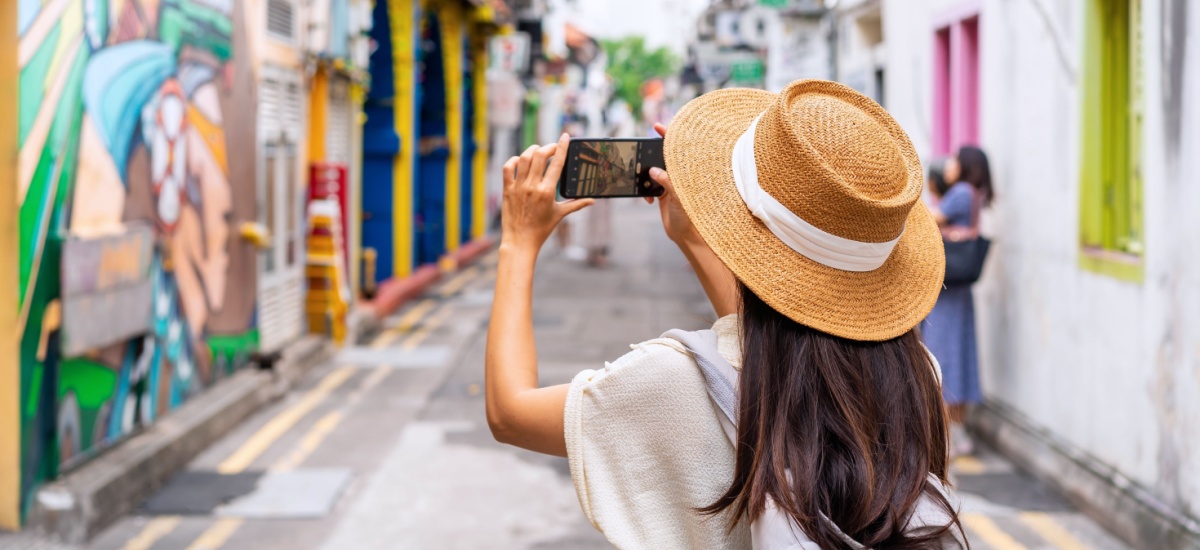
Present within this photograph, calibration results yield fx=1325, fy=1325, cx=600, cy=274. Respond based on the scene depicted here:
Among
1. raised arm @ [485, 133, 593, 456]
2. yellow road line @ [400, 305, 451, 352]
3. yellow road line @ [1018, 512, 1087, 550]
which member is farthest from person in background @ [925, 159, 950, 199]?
raised arm @ [485, 133, 593, 456]

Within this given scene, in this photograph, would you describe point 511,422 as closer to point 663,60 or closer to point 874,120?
point 874,120

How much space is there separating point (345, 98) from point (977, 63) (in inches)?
244

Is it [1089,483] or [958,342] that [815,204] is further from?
[958,342]

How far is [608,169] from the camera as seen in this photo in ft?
6.86

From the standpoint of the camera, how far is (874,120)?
1873 mm

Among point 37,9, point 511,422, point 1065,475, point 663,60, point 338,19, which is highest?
point 663,60

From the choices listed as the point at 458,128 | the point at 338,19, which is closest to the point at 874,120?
the point at 338,19

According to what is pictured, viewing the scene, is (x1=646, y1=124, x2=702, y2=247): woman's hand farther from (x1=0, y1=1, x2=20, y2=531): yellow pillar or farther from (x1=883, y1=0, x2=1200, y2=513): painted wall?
(x1=0, y1=1, x2=20, y2=531): yellow pillar

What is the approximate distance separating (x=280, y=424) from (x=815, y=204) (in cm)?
741

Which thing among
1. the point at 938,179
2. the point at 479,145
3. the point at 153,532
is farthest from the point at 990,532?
the point at 479,145

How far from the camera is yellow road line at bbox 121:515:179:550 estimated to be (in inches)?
234

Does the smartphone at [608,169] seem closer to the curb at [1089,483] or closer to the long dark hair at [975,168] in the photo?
the curb at [1089,483]

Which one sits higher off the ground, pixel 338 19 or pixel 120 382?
pixel 338 19

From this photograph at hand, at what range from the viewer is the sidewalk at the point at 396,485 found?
6.11 metres
